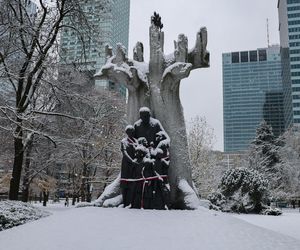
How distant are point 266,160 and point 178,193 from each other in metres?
31.8

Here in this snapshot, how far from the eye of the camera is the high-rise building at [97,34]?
44.1ft

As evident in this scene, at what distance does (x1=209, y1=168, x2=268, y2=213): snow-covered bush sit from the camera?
2427cm

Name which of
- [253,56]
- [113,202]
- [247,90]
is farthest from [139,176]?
[253,56]

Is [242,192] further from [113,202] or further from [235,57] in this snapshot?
[235,57]

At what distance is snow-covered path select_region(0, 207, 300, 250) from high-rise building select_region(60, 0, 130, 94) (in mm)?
6566

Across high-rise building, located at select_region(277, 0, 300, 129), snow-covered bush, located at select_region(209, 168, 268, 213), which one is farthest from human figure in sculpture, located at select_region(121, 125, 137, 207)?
high-rise building, located at select_region(277, 0, 300, 129)

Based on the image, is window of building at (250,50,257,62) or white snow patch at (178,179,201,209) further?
window of building at (250,50,257,62)

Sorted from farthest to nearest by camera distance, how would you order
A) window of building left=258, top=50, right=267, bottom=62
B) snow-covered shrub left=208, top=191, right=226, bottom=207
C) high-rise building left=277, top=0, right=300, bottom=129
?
window of building left=258, top=50, right=267, bottom=62 < high-rise building left=277, top=0, right=300, bottom=129 < snow-covered shrub left=208, top=191, right=226, bottom=207

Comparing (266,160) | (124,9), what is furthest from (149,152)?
(266,160)

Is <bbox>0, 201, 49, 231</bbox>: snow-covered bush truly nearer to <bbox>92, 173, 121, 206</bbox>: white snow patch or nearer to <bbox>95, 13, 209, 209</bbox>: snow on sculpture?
<bbox>92, 173, 121, 206</bbox>: white snow patch

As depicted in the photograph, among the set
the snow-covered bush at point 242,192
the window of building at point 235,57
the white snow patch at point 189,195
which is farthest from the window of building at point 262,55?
the white snow patch at point 189,195

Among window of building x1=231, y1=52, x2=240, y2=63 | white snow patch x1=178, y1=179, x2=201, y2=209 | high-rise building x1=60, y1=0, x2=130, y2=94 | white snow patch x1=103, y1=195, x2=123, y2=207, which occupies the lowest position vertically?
white snow patch x1=103, y1=195, x2=123, y2=207

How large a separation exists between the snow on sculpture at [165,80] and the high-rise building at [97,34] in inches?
59.0

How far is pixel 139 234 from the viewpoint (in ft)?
22.5
